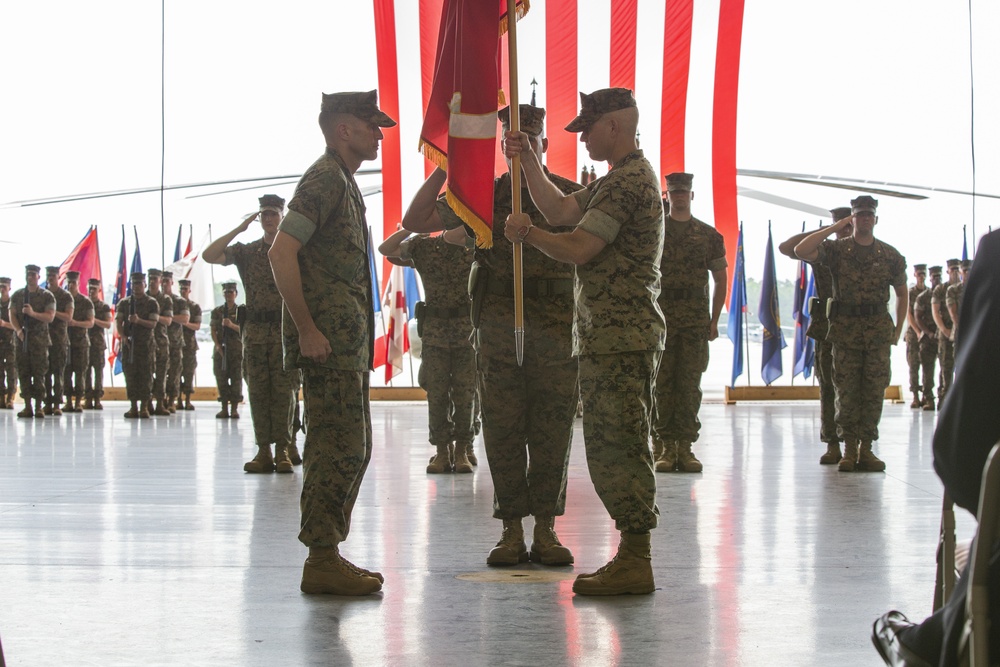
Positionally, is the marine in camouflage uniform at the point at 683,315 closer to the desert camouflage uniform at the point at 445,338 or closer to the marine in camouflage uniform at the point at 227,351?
the desert camouflage uniform at the point at 445,338

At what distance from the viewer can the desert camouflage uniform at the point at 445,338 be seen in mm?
6648

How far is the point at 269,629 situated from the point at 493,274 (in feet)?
5.16

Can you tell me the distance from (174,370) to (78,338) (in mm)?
1218

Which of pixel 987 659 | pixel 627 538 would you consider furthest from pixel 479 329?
pixel 987 659

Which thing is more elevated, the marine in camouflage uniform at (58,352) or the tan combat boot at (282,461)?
the marine in camouflage uniform at (58,352)

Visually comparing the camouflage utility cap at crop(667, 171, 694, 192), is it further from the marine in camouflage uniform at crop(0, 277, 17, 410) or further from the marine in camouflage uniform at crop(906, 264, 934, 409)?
the marine in camouflage uniform at crop(0, 277, 17, 410)

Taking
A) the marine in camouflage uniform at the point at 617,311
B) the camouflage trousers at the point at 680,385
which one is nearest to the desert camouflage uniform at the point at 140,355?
the camouflage trousers at the point at 680,385

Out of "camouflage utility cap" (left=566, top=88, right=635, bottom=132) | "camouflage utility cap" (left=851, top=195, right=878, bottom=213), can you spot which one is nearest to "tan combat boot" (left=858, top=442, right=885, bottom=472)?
"camouflage utility cap" (left=851, top=195, right=878, bottom=213)

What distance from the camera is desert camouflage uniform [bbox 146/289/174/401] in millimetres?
12829

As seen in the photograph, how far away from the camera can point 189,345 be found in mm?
13906

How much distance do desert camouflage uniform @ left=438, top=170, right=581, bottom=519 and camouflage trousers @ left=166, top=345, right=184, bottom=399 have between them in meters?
10.1

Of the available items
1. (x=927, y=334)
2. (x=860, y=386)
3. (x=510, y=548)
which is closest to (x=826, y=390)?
(x=860, y=386)

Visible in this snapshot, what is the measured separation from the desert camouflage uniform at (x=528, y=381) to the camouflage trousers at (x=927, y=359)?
10374mm

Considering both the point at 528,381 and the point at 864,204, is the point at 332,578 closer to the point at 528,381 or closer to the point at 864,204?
the point at 528,381
